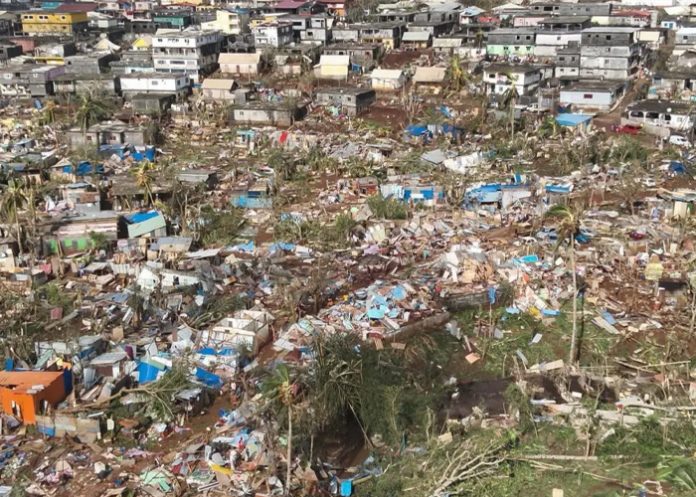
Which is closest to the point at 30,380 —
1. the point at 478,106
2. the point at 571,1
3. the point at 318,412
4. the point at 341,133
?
the point at 318,412

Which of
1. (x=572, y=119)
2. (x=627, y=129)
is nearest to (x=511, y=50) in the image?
(x=572, y=119)

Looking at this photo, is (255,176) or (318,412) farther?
(255,176)

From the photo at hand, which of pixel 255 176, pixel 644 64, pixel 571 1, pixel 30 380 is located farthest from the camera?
pixel 571 1

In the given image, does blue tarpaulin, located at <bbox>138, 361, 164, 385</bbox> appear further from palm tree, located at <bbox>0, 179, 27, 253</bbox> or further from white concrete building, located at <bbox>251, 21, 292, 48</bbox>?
white concrete building, located at <bbox>251, 21, 292, 48</bbox>

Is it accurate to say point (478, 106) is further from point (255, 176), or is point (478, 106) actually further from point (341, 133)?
point (255, 176)

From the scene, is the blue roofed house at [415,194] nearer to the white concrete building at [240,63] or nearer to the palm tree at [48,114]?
the palm tree at [48,114]

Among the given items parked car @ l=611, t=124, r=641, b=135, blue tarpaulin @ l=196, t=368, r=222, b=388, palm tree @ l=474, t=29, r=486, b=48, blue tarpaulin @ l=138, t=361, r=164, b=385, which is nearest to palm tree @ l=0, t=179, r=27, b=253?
blue tarpaulin @ l=138, t=361, r=164, b=385

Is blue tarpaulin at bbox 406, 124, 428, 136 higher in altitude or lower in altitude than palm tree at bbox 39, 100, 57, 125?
lower
